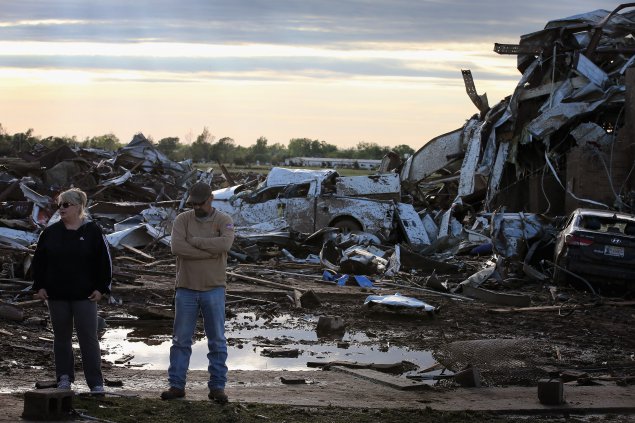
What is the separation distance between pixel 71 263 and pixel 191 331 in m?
1.14

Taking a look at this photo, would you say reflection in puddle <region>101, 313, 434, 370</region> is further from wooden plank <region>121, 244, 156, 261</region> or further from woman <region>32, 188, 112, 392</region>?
wooden plank <region>121, 244, 156, 261</region>

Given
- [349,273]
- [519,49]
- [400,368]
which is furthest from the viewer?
[519,49]

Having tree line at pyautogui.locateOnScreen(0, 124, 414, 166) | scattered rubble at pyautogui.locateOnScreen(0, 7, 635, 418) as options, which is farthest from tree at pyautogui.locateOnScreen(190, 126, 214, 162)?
scattered rubble at pyautogui.locateOnScreen(0, 7, 635, 418)

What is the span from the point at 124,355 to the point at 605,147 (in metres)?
19.5

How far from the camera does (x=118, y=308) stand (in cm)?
1523

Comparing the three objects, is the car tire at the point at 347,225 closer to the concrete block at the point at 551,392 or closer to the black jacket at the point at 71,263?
the concrete block at the point at 551,392

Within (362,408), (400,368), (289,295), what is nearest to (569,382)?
(400,368)

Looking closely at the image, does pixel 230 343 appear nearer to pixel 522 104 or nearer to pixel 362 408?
pixel 362 408

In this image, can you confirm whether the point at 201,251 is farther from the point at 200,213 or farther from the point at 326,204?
the point at 326,204

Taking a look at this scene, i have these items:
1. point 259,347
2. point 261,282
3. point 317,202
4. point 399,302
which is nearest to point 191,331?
point 259,347

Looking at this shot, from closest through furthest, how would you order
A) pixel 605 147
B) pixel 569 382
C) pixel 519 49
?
pixel 569 382
pixel 605 147
pixel 519 49

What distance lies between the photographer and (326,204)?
25.0 metres

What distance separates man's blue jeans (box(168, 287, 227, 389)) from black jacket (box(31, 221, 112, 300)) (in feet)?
2.12

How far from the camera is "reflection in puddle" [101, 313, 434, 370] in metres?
11.5
